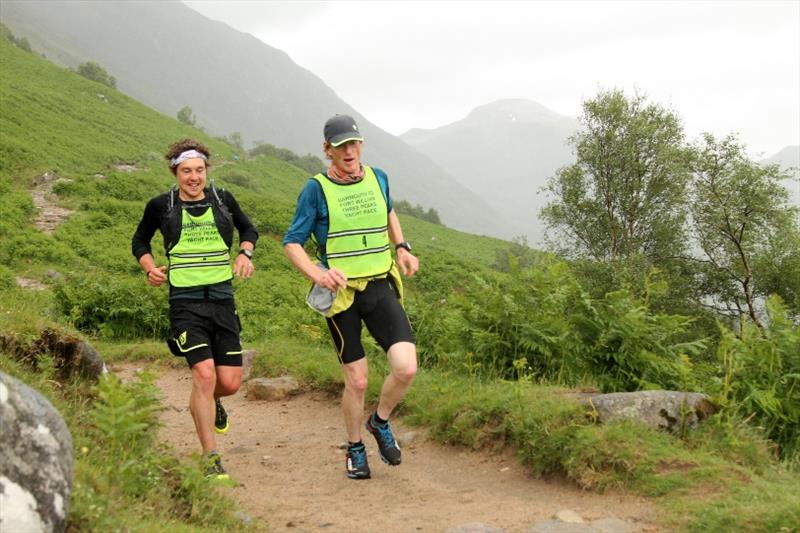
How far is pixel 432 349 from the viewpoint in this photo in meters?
8.75

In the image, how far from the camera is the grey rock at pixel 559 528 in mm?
4242

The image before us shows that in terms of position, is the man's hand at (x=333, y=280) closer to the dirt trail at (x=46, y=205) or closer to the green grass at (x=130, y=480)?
the green grass at (x=130, y=480)

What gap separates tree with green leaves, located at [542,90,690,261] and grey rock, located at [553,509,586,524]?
27.1m

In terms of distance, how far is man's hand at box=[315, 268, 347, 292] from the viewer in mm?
5008

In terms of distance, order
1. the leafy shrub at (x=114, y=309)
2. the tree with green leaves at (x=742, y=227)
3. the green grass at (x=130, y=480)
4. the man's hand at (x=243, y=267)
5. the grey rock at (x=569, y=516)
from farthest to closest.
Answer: the tree with green leaves at (x=742, y=227)
the leafy shrub at (x=114, y=309)
the man's hand at (x=243, y=267)
the grey rock at (x=569, y=516)
the green grass at (x=130, y=480)

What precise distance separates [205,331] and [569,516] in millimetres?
3020

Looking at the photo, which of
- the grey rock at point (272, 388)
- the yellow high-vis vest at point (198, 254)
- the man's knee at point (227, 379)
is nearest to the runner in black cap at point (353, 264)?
the yellow high-vis vest at point (198, 254)

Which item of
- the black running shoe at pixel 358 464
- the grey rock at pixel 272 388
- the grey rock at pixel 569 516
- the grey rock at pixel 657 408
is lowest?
the grey rock at pixel 272 388

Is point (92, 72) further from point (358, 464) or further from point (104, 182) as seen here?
point (358, 464)

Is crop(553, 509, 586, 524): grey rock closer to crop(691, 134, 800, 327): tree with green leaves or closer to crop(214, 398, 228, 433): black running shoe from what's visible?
crop(214, 398, 228, 433): black running shoe

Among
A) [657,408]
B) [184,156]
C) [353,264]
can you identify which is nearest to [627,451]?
[657,408]

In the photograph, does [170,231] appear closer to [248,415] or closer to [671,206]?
[248,415]

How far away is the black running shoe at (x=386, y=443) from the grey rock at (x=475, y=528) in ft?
4.01

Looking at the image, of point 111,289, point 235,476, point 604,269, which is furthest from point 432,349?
point 604,269
